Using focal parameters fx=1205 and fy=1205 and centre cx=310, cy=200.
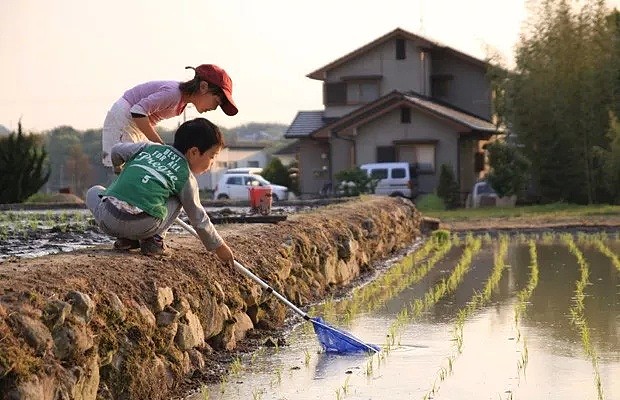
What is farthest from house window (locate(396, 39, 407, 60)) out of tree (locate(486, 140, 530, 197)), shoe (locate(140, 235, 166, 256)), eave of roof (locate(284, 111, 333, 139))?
shoe (locate(140, 235, 166, 256))

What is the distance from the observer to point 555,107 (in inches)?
1152

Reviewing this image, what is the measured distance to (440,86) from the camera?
125 feet

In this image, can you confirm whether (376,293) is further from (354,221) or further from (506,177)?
(506,177)

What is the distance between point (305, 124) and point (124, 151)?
3157cm

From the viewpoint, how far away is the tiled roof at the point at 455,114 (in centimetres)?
3319

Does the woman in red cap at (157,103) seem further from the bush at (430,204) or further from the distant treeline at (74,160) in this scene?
the distant treeline at (74,160)

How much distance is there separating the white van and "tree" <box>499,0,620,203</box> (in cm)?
330

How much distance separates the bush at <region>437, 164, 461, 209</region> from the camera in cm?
3147

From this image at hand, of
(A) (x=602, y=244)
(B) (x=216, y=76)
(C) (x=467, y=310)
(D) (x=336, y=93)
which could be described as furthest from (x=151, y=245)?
(D) (x=336, y=93)

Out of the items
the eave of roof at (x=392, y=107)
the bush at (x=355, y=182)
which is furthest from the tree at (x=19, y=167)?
the eave of roof at (x=392, y=107)

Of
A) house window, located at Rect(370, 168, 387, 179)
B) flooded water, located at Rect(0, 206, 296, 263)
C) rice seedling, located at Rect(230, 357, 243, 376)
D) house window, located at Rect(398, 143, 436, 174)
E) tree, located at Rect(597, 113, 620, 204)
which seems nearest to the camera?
rice seedling, located at Rect(230, 357, 243, 376)

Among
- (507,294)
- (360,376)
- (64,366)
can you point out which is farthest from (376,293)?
(64,366)

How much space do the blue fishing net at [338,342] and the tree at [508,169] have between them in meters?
22.9

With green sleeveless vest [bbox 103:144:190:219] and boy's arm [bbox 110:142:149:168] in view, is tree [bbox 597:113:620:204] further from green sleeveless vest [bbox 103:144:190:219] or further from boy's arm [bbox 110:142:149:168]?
green sleeveless vest [bbox 103:144:190:219]
